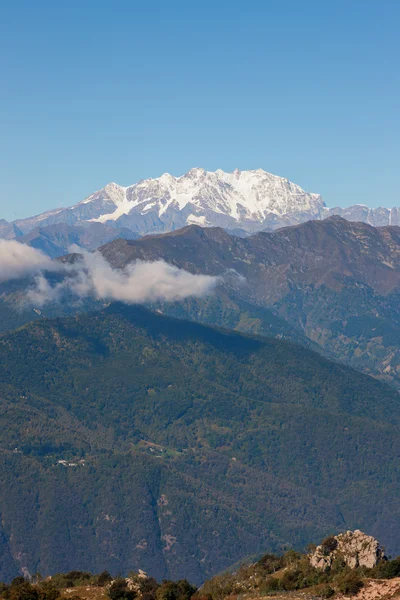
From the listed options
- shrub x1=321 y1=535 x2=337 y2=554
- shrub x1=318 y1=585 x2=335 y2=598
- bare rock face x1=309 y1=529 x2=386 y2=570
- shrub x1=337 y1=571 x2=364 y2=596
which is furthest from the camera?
shrub x1=321 y1=535 x2=337 y2=554

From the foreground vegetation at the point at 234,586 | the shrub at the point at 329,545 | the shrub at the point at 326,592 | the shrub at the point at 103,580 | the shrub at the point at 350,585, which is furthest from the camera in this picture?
the shrub at the point at 329,545

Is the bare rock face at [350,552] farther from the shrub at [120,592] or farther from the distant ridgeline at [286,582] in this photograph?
the shrub at [120,592]

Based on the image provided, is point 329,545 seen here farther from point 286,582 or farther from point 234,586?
point 234,586

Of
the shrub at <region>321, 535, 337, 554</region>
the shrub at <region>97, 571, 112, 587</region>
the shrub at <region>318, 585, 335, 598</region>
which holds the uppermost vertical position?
the shrub at <region>321, 535, 337, 554</region>

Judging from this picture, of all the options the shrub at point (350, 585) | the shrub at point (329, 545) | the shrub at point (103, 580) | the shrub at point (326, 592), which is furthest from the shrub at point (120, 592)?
the shrub at point (329, 545)

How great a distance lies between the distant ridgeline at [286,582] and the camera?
435 feet

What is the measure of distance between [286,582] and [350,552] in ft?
48.1

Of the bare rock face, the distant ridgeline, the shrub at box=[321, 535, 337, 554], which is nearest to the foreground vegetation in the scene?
the distant ridgeline

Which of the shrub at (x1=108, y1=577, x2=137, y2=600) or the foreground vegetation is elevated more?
the shrub at (x1=108, y1=577, x2=137, y2=600)

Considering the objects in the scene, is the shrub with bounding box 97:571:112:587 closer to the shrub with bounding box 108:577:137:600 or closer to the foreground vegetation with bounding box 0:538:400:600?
the foreground vegetation with bounding box 0:538:400:600

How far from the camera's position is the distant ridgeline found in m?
132

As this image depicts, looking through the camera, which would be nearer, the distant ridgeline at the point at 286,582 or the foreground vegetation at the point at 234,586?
the distant ridgeline at the point at 286,582

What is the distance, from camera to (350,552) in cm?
15725

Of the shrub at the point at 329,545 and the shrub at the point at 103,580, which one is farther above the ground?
the shrub at the point at 329,545
